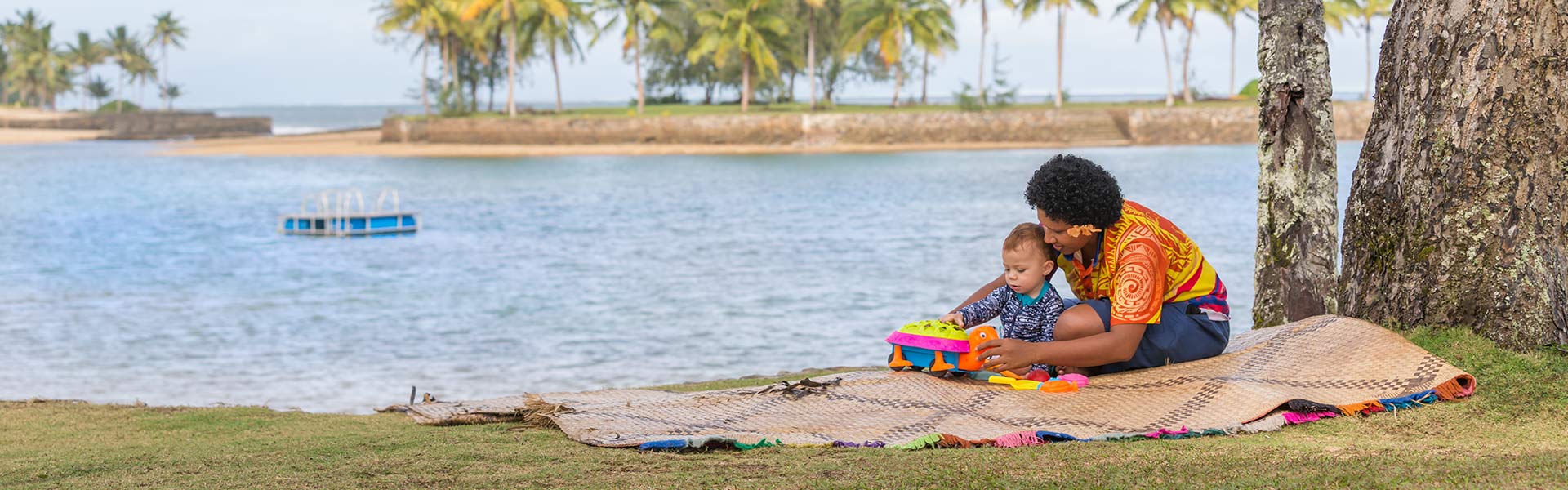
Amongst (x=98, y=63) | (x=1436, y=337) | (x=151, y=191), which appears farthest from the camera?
(x=98, y=63)

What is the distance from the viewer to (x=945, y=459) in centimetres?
436

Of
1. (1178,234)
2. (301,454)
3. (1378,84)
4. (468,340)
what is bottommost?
(468,340)

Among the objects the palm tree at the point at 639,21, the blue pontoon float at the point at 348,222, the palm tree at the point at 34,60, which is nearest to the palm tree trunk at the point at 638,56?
the palm tree at the point at 639,21

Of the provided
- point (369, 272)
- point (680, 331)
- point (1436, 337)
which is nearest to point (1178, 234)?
point (1436, 337)

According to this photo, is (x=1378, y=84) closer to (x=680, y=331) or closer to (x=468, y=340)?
(x=680, y=331)

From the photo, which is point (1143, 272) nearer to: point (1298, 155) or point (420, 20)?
point (1298, 155)

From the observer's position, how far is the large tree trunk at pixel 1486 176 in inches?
Answer: 220

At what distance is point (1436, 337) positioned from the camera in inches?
225

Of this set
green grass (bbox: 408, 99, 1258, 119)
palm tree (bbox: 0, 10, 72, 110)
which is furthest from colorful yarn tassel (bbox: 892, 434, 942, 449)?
palm tree (bbox: 0, 10, 72, 110)

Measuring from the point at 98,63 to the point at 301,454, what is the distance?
110 meters

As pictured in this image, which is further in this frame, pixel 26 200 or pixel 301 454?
pixel 26 200

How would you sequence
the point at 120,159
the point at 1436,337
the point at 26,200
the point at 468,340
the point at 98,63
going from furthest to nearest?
the point at 98,63
the point at 120,159
the point at 26,200
the point at 468,340
the point at 1436,337

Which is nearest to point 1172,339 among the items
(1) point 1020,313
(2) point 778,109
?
(1) point 1020,313

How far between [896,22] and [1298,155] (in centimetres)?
5167
